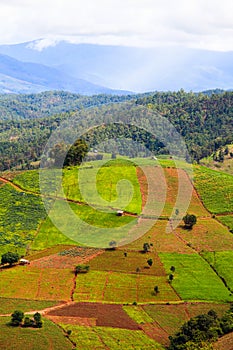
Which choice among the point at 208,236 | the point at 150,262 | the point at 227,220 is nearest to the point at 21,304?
the point at 150,262

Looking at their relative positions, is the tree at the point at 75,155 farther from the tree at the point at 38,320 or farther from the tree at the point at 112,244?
the tree at the point at 38,320

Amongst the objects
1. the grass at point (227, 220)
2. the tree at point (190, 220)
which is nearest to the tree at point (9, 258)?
the tree at point (190, 220)

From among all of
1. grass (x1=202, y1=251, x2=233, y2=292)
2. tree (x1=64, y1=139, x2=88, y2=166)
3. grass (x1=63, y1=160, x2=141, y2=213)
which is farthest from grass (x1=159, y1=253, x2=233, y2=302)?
tree (x1=64, y1=139, x2=88, y2=166)

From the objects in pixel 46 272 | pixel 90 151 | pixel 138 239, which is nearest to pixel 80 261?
pixel 46 272

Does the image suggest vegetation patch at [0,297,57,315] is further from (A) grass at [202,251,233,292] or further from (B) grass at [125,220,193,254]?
(A) grass at [202,251,233,292]

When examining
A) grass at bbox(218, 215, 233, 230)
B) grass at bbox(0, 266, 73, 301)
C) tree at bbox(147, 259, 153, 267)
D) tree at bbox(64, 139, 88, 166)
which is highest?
tree at bbox(64, 139, 88, 166)
